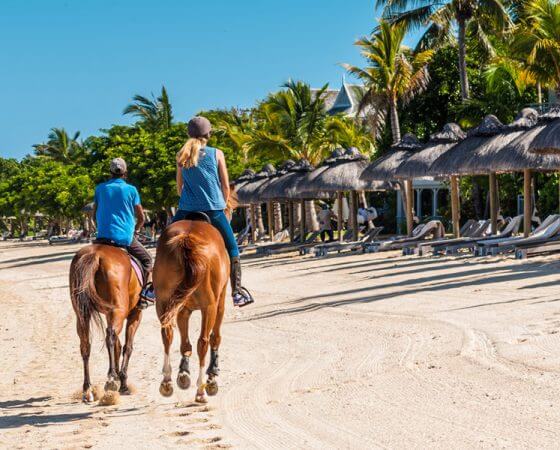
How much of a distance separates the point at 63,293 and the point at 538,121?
10.9 meters

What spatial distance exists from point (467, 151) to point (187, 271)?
15.8 m

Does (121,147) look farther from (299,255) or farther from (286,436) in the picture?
(286,436)

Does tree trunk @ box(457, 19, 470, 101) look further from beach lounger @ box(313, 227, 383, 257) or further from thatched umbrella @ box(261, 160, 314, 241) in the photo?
beach lounger @ box(313, 227, 383, 257)

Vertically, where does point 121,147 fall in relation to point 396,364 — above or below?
above

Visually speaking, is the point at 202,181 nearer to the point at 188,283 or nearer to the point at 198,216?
the point at 198,216

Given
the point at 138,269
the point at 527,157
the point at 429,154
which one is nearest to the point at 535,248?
the point at 527,157

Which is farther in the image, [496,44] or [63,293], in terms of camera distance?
[496,44]

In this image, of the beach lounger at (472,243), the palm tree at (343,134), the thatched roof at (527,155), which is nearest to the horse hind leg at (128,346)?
the thatched roof at (527,155)

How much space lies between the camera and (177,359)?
8547 mm

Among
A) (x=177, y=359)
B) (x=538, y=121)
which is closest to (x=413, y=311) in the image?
(x=177, y=359)

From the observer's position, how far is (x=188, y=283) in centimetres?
612

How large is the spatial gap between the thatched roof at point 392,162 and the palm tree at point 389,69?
730cm

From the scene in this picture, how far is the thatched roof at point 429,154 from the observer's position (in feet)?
74.9

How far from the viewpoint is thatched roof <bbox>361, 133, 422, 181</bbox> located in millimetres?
23828
